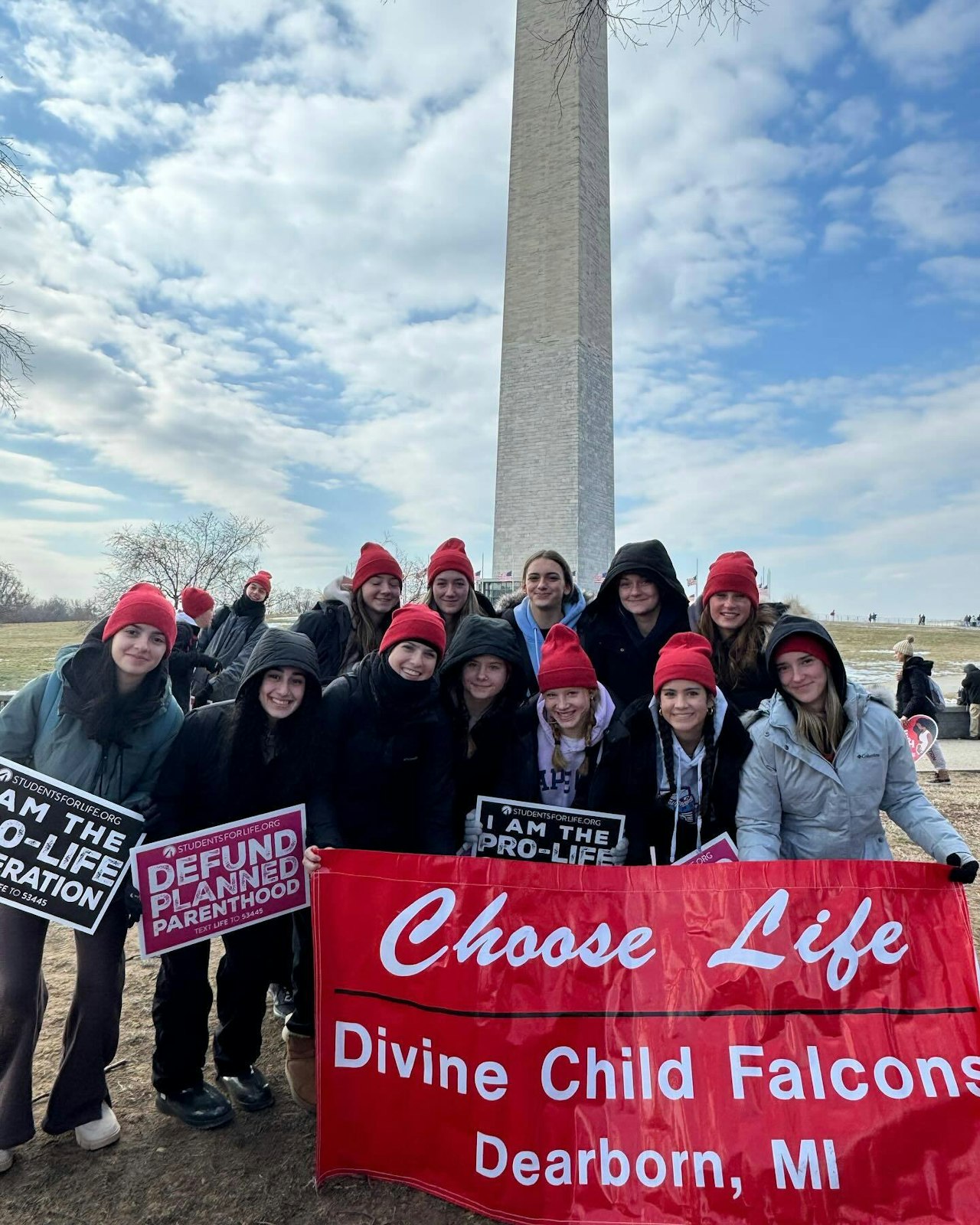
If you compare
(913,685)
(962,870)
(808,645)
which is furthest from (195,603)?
(913,685)

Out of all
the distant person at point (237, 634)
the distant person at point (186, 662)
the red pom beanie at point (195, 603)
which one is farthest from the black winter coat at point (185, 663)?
the red pom beanie at point (195, 603)

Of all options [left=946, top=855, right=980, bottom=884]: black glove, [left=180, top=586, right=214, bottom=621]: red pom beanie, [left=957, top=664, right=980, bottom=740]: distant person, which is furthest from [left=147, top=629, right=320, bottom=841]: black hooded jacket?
[left=957, top=664, right=980, bottom=740]: distant person

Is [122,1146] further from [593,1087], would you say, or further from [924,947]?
[924,947]

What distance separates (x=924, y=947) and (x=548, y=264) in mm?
20571

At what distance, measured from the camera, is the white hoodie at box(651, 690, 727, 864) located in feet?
9.63

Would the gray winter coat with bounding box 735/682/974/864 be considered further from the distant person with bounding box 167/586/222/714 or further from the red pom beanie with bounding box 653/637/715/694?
the distant person with bounding box 167/586/222/714

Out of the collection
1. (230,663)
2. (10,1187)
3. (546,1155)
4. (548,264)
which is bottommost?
(10,1187)

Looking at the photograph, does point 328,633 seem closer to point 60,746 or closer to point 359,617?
point 359,617

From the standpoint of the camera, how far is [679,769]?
2945mm

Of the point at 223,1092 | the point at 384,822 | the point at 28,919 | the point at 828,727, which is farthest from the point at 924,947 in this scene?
the point at 28,919

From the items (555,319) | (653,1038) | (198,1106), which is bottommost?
(198,1106)

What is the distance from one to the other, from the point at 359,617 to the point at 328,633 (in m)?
0.30

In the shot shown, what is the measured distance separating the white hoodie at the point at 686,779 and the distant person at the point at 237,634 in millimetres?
4567

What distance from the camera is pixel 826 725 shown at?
2826 mm
